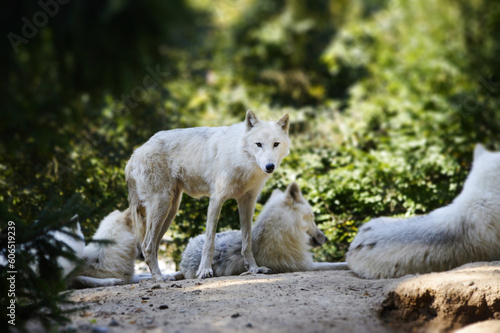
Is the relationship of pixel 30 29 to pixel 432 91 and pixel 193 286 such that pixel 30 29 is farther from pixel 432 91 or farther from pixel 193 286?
pixel 432 91

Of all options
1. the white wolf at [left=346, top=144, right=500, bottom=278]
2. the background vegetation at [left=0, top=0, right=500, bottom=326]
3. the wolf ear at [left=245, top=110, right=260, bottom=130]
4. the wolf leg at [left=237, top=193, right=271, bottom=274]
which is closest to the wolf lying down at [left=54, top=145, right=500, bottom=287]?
the white wolf at [left=346, top=144, right=500, bottom=278]

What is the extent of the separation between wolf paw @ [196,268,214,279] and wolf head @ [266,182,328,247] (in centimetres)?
119

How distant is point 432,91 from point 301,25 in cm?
679

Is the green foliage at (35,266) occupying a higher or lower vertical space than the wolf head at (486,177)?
lower

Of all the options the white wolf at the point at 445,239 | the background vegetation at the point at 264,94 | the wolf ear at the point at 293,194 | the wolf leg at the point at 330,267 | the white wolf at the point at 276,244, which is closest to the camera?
the background vegetation at the point at 264,94

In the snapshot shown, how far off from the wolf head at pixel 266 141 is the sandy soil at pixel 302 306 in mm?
1268

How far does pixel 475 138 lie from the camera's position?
9.42 m

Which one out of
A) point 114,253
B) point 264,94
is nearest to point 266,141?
point 114,253

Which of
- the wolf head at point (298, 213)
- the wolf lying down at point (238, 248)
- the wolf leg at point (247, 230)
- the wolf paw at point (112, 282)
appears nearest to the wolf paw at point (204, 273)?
the wolf lying down at point (238, 248)

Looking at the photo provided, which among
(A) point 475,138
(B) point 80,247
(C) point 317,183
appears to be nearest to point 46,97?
(B) point 80,247

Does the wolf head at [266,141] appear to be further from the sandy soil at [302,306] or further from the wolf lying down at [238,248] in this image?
the sandy soil at [302,306]

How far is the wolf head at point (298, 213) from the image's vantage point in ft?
19.2

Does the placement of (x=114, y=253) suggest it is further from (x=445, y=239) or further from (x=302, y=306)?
(x=445, y=239)

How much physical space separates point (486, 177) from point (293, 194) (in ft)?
7.25
